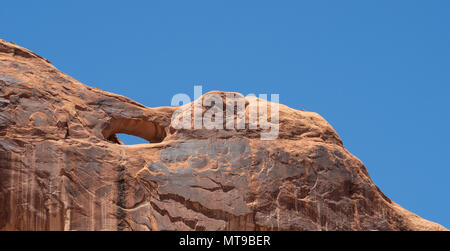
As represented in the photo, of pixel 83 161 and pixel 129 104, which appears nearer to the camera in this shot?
pixel 83 161

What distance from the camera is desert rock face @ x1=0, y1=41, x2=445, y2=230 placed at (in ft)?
59.3

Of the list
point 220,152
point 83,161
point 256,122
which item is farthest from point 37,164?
point 256,122

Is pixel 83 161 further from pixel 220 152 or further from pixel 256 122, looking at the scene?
pixel 256 122

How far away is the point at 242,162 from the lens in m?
19.9

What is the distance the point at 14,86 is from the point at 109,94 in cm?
300

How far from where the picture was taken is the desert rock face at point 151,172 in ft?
59.3

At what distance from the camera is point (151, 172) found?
19.3 meters

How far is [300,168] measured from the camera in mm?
20156

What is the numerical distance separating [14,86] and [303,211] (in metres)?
8.82
